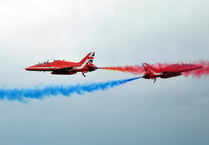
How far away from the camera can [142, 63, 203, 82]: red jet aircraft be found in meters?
154

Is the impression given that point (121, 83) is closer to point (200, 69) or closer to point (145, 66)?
point (145, 66)

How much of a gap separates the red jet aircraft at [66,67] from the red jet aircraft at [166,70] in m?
12.2

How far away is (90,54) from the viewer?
163875mm

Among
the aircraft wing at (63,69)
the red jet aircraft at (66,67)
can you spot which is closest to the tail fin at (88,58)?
the red jet aircraft at (66,67)

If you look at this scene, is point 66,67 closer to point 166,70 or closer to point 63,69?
point 63,69

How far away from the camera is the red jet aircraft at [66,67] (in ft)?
525

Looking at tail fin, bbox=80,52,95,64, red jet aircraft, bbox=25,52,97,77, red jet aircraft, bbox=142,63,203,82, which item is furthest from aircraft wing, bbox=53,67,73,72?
red jet aircraft, bbox=142,63,203,82

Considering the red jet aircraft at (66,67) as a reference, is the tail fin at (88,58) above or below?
above

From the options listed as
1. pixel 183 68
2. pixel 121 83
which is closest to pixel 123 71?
pixel 121 83

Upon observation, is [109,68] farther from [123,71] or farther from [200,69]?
[200,69]

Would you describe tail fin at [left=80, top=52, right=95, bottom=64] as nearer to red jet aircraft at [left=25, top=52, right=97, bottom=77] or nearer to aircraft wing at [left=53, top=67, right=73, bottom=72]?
red jet aircraft at [left=25, top=52, right=97, bottom=77]

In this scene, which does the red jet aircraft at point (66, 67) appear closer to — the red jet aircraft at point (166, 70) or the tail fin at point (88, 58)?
the tail fin at point (88, 58)

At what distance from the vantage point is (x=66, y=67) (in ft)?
525

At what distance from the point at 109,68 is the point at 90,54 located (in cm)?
668
